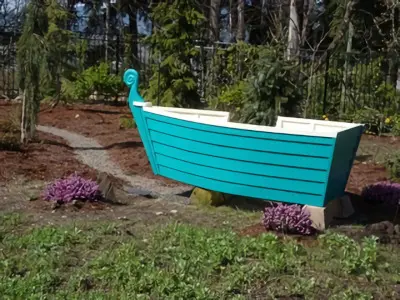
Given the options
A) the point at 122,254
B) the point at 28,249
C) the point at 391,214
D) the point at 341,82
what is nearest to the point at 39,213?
the point at 28,249

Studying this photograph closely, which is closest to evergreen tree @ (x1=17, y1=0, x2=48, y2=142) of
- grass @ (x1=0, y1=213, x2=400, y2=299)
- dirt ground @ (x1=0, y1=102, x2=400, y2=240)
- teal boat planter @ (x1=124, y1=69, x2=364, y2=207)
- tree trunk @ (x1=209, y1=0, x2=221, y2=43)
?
dirt ground @ (x1=0, y1=102, x2=400, y2=240)

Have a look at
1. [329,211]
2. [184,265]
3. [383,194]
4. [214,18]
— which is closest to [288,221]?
[329,211]

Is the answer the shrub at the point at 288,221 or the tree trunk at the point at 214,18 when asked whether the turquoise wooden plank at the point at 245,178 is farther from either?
the tree trunk at the point at 214,18

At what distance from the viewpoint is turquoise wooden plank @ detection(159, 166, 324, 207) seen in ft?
21.5

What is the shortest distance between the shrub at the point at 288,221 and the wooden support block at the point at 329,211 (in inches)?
12.0

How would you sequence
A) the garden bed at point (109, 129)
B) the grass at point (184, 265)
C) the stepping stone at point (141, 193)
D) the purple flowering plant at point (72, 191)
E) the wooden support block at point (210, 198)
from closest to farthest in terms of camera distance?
the grass at point (184, 265)
the purple flowering plant at point (72, 191)
the wooden support block at point (210, 198)
the stepping stone at point (141, 193)
the garden bed at point (109, 129)

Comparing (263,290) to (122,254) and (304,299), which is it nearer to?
(304,299)

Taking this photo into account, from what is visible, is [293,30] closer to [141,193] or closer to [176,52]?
[176,52]

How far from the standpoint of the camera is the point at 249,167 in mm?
6789

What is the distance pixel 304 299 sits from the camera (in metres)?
4.72

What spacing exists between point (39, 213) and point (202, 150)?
1.64m

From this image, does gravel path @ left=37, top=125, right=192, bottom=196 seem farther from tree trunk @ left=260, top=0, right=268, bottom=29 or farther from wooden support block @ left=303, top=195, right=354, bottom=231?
tree trunk @ left=260, top=0, right=268, bottom=29

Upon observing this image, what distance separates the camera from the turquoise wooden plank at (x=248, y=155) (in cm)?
647

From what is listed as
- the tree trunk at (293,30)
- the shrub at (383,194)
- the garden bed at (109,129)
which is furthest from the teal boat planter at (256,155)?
the tree trunk at (293,30)
